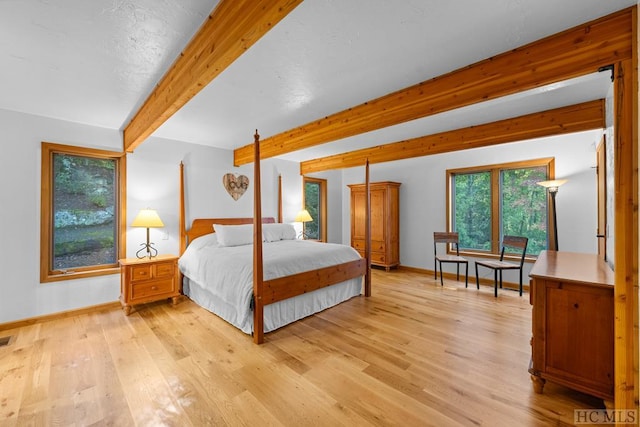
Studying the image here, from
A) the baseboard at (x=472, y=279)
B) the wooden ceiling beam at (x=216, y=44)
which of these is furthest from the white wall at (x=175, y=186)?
the baseboard at (x=472, y=279)

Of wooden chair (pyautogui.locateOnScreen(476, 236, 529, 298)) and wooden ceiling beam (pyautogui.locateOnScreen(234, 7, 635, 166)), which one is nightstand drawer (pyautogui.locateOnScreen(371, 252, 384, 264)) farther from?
wooden ceiling beam (pyautogui.locateOnScreen(234, 7, 635, 166))

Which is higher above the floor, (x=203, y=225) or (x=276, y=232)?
(x=203, y=225)

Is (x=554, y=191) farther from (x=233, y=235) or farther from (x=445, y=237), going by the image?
(x=233, y=235)

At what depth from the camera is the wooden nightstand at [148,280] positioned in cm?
325

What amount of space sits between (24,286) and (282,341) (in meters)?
3.00

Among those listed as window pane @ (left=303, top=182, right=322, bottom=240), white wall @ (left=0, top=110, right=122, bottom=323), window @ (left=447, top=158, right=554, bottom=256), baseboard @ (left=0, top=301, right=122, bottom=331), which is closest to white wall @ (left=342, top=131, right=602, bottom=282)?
window @ (left=447, top=158, right=554, bottom=256)

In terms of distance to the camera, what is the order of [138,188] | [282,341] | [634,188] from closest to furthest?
[634,188], [282,341], [138,188]

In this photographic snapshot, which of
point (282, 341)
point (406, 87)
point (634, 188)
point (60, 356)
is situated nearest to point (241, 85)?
point (406, 87)

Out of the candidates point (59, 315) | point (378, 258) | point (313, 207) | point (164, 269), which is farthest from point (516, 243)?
point (59, 315)

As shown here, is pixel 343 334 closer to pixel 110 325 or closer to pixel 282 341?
pixel 282 341

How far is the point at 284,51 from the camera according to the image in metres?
1.80

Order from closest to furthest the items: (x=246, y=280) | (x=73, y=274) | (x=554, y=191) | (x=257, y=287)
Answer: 1. (x=257, y=287)
2. (x=246, y=280)
3. (x=73, y=274)
4. (x=554, y=191)

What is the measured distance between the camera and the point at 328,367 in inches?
85.0

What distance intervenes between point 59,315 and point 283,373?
3000mm
